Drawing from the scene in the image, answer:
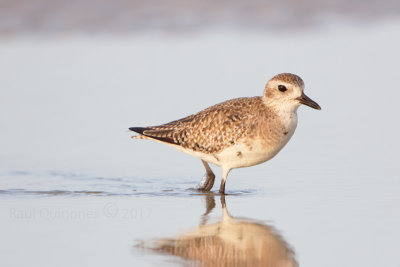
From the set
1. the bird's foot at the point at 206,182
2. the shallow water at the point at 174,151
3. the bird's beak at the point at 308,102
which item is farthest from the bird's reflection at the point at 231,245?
the bird's beak at the point at 308,102

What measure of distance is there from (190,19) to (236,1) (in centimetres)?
139

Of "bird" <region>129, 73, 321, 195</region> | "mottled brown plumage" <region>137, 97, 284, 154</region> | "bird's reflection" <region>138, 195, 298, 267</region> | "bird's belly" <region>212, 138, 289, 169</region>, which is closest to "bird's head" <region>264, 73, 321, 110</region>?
"bird" <region>129, 73, 321, 195</region>

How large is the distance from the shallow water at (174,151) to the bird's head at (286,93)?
99 cm

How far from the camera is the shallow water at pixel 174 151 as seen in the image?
946cm

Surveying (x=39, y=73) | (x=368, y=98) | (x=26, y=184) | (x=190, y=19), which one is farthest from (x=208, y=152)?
(x=190, y=19)

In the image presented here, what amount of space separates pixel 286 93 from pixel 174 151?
2.59m

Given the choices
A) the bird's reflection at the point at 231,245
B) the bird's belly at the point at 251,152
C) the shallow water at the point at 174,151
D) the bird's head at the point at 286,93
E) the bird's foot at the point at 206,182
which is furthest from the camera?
the bird's foot at the point at 206,182

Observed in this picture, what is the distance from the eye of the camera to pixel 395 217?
10055mm

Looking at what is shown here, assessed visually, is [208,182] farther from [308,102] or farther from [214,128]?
[308,102]

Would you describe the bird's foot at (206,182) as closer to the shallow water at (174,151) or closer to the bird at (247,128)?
the bird at (247,128)

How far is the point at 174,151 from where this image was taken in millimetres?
13820

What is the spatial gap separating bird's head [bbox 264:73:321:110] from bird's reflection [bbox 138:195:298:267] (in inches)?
86.3

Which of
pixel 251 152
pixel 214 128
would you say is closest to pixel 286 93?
pixel 251 152

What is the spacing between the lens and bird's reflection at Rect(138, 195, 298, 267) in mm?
8836
